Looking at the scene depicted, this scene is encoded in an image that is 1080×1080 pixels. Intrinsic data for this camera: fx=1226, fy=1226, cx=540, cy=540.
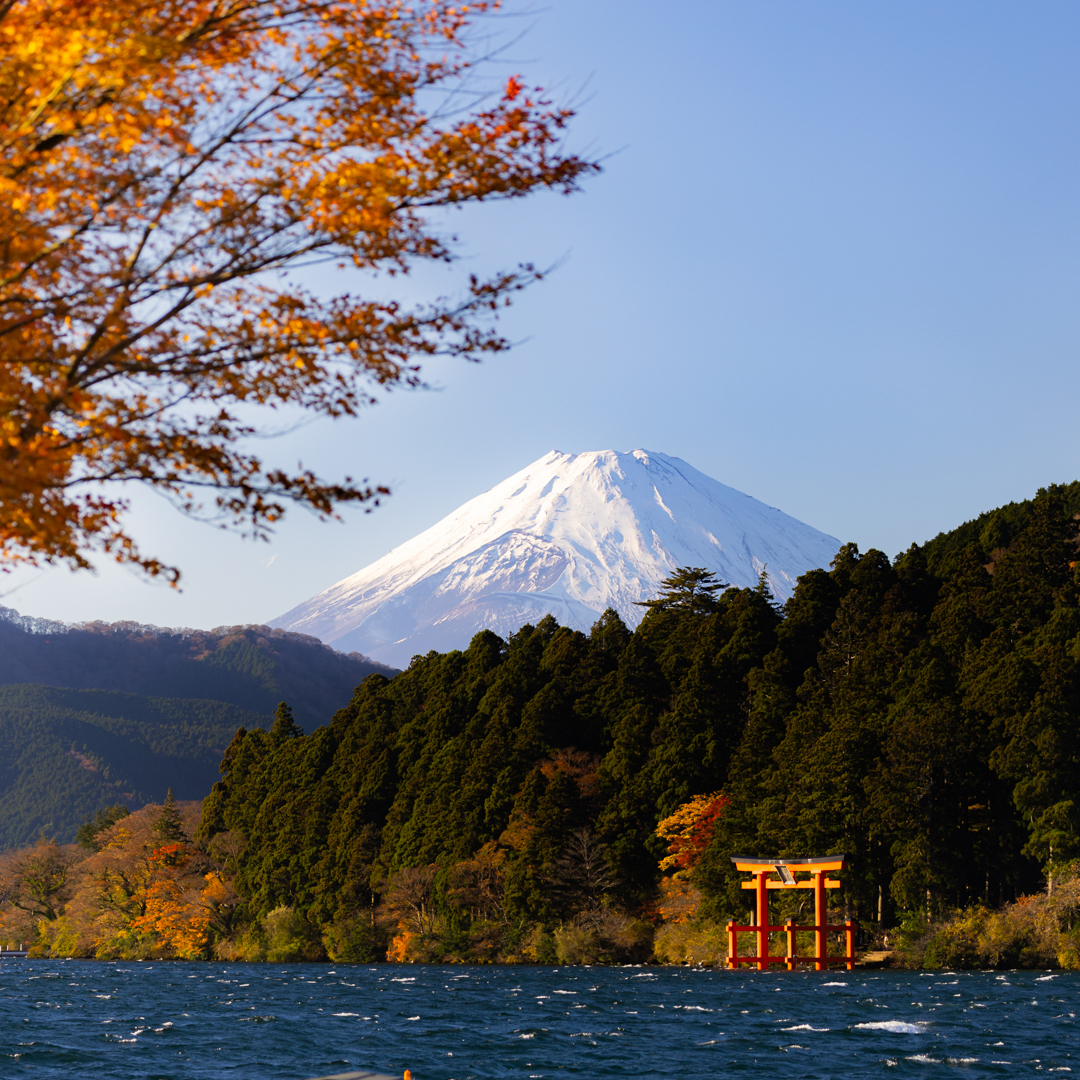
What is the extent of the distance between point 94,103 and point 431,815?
52292 mm

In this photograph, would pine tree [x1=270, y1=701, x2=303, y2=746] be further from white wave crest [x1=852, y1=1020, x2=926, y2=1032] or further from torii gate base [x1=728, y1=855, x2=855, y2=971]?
white wave crest [x1=852, y1=1020, x2=926, y2=1032]

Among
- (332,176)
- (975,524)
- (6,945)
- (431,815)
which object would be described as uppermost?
(975,524)

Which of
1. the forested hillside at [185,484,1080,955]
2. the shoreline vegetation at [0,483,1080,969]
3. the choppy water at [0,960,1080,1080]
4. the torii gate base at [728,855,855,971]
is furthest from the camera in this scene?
the forested hillside at [185,484,1080,955]

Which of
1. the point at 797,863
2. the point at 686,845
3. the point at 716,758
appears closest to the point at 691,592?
the point at 716,758

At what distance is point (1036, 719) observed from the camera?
3916 cm

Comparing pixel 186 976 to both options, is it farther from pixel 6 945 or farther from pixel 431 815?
pixel 6 945

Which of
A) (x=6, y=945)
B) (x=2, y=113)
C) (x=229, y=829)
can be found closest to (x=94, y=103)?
(x=2, y=113)

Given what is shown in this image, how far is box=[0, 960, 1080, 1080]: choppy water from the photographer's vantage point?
61.5 ft

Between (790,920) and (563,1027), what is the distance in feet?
66.7

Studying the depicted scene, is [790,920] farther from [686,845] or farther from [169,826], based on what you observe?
[169,826]

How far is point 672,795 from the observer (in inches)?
1966

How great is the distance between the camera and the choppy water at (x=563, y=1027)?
738 inches

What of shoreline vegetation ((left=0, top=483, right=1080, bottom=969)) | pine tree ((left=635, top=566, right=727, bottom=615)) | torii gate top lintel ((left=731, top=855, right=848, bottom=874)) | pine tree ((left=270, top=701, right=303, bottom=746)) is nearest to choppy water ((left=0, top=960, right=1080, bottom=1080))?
torii gate top lintel ((left=731, top=855, right=848, bottom=874))

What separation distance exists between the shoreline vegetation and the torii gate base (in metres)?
1.75
